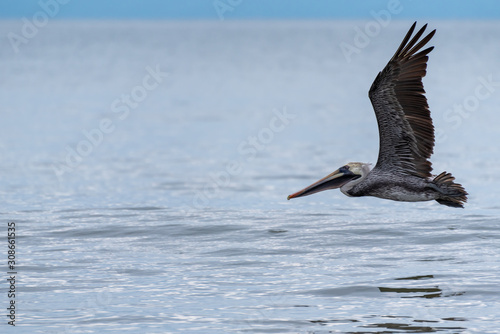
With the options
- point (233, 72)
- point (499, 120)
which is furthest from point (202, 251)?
point (233, 72)

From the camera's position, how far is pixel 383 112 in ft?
38.0

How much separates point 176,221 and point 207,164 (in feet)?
22.0

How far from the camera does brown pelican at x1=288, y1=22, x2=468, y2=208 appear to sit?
1143cm

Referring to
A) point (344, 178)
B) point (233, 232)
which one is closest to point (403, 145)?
point (344, 178)

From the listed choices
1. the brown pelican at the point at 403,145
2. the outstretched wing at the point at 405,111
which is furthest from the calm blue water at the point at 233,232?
the outstretched wing at the point at 405,111

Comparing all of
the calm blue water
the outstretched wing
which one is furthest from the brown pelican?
the calm blue water

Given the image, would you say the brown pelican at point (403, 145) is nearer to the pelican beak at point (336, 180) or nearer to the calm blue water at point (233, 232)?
the pelican beak at point (336, 180)

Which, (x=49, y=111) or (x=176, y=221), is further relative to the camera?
(x=49, y=111)

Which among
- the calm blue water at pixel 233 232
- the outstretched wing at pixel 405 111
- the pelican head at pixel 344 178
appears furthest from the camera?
the pelican head at pixel 344 178

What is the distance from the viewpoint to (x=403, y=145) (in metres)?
11.9

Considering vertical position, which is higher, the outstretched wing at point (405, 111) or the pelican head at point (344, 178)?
the outstretched wing at point (405, 111)

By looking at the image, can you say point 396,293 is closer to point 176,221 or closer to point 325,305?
point 325,305

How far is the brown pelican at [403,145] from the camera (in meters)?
11.4

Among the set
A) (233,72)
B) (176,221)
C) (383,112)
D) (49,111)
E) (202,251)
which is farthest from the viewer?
(233,72)
